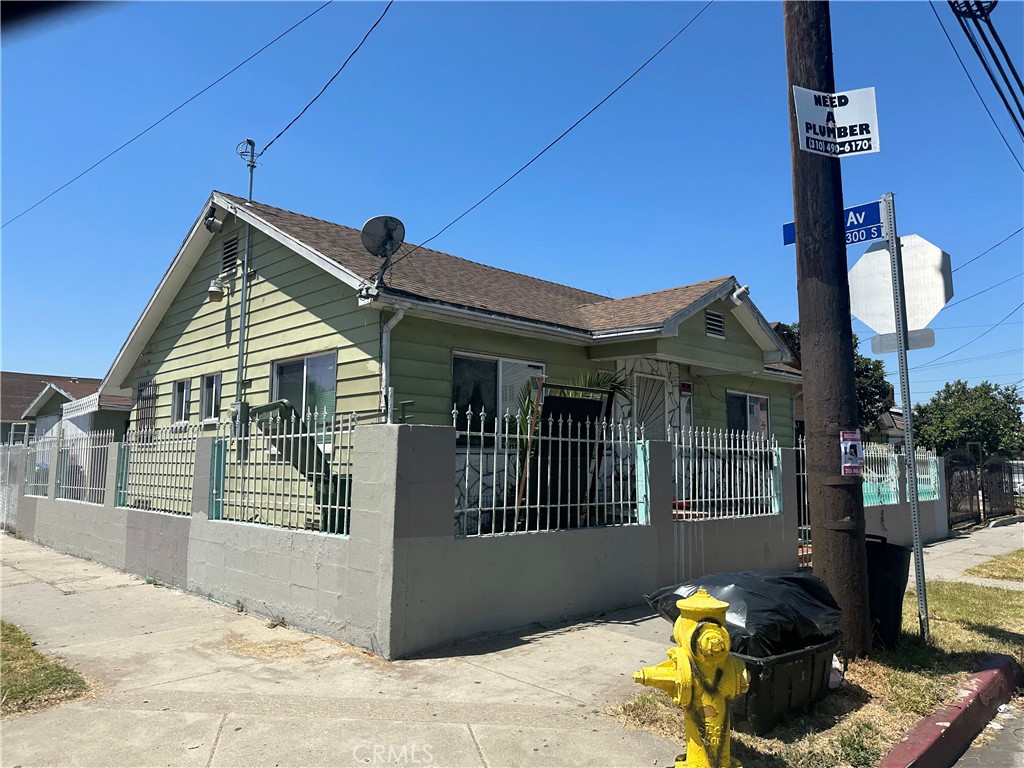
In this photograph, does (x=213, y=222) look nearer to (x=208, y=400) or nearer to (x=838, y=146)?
(x=208, y=400)

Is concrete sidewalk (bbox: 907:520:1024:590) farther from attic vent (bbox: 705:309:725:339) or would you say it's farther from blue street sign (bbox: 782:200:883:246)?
blue street sign (bbox: 782:200:883:246)

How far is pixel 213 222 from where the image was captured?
38.5 feet

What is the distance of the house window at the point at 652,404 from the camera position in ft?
38.7

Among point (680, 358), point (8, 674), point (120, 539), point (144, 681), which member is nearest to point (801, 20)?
point (680, 358)

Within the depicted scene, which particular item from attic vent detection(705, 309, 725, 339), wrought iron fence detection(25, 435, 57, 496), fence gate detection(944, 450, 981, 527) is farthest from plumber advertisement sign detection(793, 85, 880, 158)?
wrought iron fence detection(25, 435, 57, 496)

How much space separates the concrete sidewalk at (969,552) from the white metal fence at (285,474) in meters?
7.51

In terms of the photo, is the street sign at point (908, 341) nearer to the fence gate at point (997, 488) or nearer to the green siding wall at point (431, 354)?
the green siding wall at point (431, 354)

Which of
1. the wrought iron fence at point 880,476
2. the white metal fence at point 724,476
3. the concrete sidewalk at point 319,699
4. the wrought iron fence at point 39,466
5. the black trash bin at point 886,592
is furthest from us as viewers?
the wrought iron fence at point 39,466

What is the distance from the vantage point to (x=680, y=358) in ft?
36.7

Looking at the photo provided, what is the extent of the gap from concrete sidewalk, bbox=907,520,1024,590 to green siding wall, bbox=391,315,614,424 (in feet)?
20.9

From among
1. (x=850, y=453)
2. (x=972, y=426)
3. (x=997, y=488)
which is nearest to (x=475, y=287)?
(x=850, y=453)

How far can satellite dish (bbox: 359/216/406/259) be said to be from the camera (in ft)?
26.7

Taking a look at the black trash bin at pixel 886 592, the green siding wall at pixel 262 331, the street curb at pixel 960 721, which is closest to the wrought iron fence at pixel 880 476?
the street curb at pixel 960 721

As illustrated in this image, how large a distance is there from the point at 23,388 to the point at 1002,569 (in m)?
36.2
